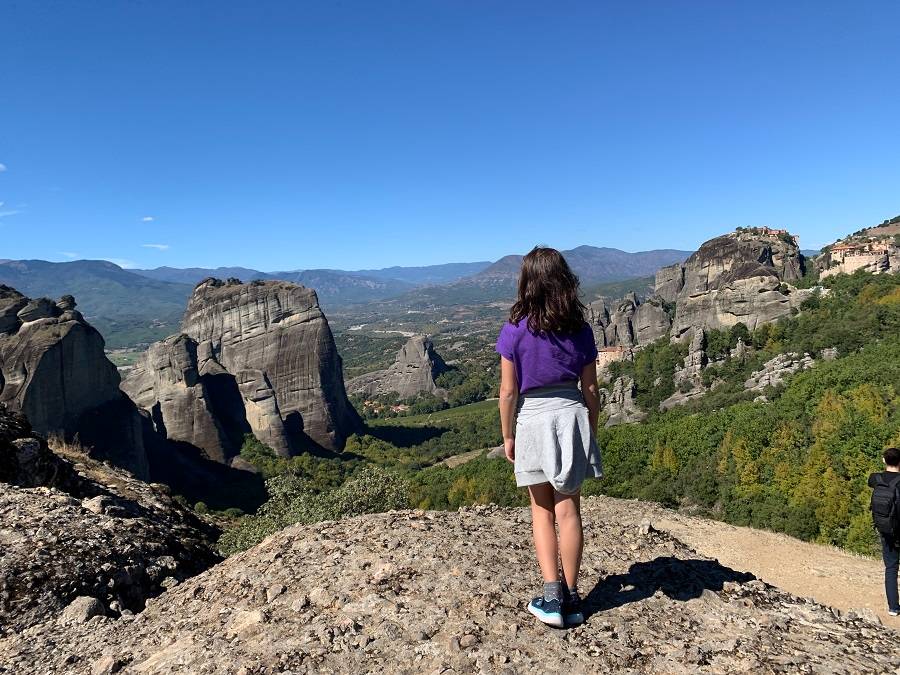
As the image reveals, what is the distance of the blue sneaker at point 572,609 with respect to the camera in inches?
166

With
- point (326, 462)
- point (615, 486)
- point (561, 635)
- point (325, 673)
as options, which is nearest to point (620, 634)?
point (561, 635)

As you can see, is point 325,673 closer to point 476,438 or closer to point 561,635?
point 561,635

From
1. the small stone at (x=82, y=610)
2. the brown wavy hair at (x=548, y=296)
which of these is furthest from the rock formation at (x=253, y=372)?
the brown wavy hair at (x=548, y=296)

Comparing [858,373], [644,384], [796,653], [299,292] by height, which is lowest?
[644,384]

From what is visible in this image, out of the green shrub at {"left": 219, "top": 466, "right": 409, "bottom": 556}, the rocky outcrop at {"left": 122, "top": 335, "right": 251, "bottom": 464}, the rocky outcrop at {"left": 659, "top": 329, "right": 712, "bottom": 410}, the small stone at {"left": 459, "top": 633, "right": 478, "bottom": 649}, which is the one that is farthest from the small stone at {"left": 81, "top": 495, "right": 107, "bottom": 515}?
the rocky outcrop at {"left": 659, "top": 329, "right": 712, "bottom": 410}

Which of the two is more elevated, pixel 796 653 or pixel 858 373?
pixel 796 653

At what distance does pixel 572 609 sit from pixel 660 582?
1.48 metres

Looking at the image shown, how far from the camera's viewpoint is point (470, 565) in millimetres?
5328

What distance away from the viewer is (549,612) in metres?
4.19

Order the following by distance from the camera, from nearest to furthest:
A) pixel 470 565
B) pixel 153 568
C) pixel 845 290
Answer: pixel 470 565
pixel 153 568
pixel 845 290

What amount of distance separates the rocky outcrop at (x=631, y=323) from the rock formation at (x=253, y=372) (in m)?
38.0

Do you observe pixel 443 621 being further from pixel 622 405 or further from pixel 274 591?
pixel 622 405

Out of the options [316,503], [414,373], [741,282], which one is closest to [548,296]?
[316,503]

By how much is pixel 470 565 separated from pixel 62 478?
1135 cm
